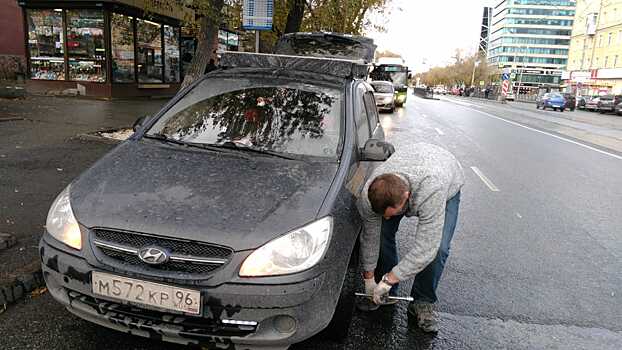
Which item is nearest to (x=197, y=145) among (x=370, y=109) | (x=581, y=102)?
(x=370, y=109)

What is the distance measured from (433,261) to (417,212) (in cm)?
45

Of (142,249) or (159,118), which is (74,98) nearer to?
(159,118)

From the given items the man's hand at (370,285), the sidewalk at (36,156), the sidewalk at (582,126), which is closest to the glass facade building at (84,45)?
the sidewalk at (36,156)

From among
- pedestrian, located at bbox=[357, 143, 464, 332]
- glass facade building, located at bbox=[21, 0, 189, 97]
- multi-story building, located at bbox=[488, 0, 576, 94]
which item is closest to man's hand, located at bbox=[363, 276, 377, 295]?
pedestrian, located at bbox=[357, 143, 464, 332]

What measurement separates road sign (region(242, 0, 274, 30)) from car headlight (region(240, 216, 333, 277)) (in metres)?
7.95

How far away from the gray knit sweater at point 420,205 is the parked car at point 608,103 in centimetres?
4282

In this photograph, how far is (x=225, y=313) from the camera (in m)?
2.39

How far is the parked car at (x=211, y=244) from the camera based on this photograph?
239 cm

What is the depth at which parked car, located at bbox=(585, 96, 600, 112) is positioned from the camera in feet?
139

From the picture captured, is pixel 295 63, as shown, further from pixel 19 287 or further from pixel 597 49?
pixel 597 49

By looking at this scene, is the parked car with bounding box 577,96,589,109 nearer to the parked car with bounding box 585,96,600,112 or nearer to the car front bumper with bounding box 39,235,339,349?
the parked car with bounding box 585,96,600,112

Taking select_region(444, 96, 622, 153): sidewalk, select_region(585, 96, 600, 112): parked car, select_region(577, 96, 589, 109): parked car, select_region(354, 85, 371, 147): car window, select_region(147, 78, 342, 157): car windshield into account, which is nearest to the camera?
select_region(147, 78, 342, 157): car windshield

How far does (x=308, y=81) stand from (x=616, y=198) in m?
6.03

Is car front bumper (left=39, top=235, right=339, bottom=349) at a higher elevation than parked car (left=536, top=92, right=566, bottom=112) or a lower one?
lower
